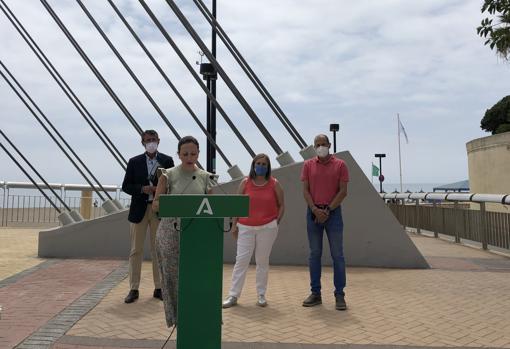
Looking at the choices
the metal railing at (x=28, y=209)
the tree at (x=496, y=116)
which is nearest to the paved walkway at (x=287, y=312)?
the metal railing at (x=28, y=209)

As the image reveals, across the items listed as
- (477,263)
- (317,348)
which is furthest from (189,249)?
(477,263)

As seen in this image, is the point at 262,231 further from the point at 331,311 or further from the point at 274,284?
the point at 274,284

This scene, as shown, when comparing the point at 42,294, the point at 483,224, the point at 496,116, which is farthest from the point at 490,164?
the point at 42,294

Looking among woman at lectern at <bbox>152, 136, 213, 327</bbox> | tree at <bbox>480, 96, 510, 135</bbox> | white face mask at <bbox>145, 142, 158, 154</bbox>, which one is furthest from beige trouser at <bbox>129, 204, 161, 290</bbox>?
tree at <bbox>480, 96, 510, 135</bbox>

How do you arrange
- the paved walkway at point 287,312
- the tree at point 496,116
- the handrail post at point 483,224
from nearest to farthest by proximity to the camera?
the paved walkway at point 287,312 < the handrail post at point 483,224 < the tree at point 496,116

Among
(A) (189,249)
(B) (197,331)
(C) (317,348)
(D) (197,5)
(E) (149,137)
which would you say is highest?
(D) (197,5)

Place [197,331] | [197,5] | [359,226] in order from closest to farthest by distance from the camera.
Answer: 1. [197,331]
2. [359,226]
3. [197,5]

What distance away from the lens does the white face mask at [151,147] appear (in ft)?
17.0

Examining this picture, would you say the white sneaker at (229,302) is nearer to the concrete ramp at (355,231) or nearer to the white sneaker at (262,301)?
the white sneaker at (262,301)

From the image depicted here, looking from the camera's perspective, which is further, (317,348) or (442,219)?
(442,219)

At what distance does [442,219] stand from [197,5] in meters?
8.43

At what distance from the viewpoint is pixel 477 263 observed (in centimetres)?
817

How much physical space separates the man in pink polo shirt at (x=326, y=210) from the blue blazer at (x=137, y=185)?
1775 millimetres

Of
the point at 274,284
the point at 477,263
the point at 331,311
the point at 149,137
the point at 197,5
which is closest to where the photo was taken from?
the point at 331,311
